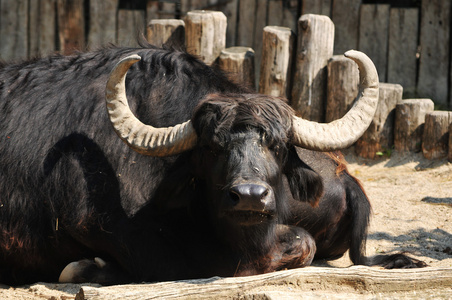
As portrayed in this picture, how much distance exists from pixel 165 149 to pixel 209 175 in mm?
404

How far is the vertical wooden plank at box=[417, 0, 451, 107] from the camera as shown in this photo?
393 inches

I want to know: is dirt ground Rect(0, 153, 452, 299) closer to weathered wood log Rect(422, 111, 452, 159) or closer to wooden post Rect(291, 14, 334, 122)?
weathered wood log Rect(422, 111, 452, 159)

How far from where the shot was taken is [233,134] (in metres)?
5.07

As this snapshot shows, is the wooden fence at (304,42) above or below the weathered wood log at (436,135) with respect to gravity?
above

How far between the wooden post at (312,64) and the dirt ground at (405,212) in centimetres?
86

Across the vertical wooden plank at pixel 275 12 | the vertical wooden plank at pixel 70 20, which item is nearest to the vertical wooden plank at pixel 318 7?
the vertical wooden plank at pixel 275 12

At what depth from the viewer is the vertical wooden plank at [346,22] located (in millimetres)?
10125

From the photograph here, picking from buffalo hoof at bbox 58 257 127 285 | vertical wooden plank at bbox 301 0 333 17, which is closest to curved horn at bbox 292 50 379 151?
buffalo hoof at bbox 58 257 127 285

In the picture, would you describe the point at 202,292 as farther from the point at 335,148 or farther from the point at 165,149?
the point at 335,148

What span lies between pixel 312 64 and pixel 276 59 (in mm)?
482

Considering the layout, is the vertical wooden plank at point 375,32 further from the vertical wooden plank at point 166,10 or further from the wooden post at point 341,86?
the vertical wooden plank at point 166,10

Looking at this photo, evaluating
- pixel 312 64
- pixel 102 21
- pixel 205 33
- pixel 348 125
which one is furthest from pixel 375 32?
pixel 348 125

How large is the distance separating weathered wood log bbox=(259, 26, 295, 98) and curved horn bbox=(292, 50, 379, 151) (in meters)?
3.45

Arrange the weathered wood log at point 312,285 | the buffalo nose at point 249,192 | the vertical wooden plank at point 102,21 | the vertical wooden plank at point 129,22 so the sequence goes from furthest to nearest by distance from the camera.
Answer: the vertical wooden plank at point 102,21 < the vertical wooden plank at point 129,22 < the buffalo nose at point 249,192 < the weathered wood log at point 312,285
